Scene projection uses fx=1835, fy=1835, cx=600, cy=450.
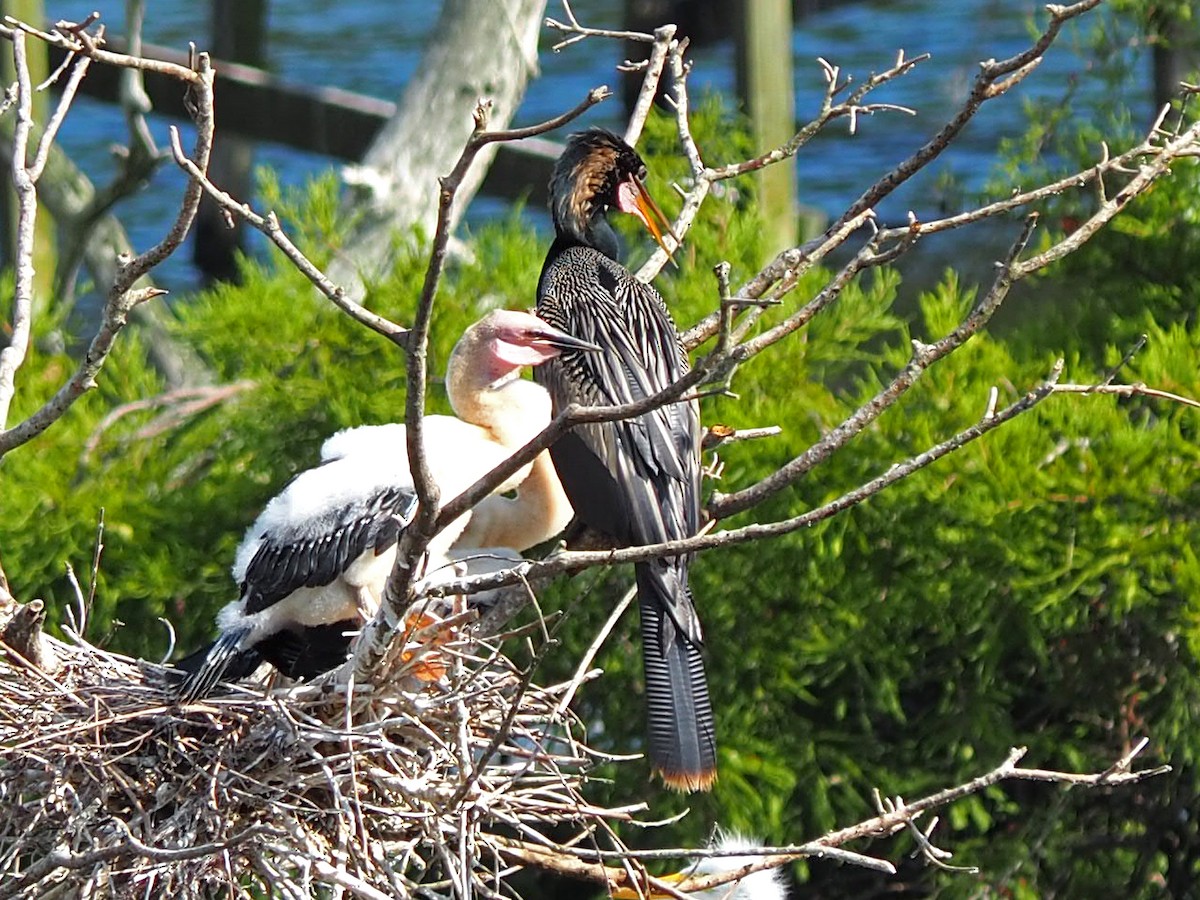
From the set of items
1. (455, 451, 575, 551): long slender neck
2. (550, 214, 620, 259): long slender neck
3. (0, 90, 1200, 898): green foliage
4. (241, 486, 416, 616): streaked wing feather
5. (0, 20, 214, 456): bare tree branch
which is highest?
(0, 20, 214, 456): bare tree branch

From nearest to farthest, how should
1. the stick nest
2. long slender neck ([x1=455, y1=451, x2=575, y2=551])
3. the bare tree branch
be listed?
the bare tree branch
the stick nest
long slender neck ([x1=455, y1=451, x2=575, y2=551])

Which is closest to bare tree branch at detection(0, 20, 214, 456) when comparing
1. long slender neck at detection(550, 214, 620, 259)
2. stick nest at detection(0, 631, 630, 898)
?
stick nest at detection(0, 631, 630, 898)

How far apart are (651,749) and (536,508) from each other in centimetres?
50

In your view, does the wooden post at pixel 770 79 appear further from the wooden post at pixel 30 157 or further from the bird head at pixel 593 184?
the wooden post at pixel 30 157

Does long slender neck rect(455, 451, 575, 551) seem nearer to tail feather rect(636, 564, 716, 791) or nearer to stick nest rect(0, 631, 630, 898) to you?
tail feather rect(636, 564, 716, 791)

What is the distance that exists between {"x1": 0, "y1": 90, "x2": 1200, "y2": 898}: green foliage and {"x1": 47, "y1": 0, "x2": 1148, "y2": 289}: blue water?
3.82 m

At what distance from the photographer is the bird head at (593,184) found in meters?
3.75

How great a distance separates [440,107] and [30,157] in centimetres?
195

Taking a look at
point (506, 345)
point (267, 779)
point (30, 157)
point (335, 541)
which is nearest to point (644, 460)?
point (506, 345)

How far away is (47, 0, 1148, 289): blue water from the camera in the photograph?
9.15m

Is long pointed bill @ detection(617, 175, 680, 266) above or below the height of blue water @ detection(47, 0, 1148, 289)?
above

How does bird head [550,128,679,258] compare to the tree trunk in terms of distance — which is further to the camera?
the tree trunk

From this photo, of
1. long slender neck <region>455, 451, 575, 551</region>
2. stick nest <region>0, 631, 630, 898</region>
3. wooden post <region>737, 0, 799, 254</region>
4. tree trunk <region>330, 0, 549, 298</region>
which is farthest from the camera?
tree trunk <region>330, 0, 549, 298</region>

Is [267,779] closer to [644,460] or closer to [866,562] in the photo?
[644,460]
